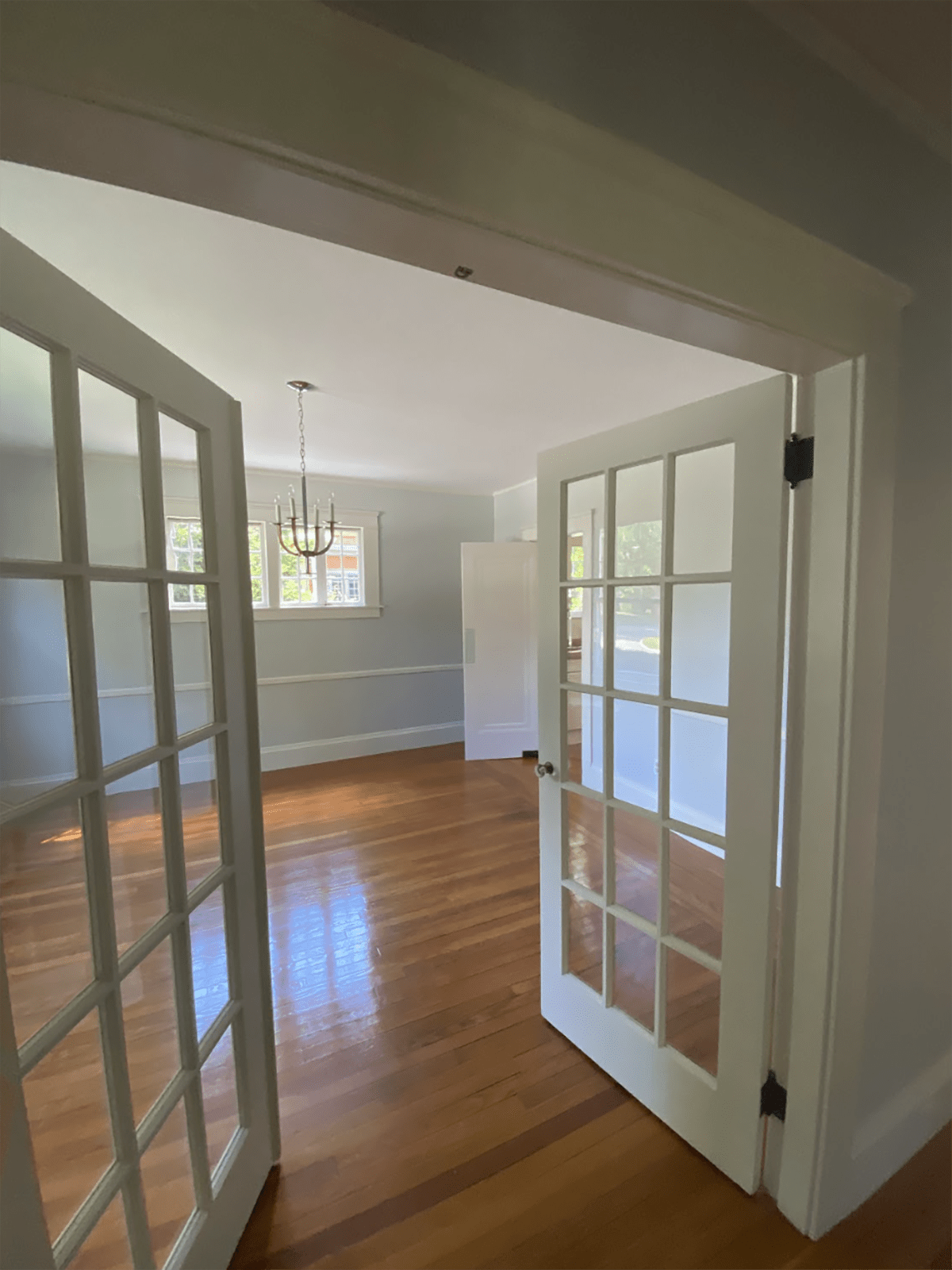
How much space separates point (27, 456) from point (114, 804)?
56cm

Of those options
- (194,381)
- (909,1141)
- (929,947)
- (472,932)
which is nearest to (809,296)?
(194,381)

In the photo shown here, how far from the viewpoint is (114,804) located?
2.96 feet

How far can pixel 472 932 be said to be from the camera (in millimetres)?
2340

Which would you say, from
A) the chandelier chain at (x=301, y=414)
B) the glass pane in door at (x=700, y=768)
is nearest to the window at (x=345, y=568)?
the chandelier chain at (x=301, y=414)

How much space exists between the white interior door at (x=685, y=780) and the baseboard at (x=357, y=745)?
2.70 meters

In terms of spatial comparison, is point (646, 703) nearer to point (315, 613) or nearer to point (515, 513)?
point (315, 613)

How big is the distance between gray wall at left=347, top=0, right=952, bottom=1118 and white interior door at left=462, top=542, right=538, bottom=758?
3.50m

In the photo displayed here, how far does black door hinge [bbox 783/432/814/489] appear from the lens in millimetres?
1092

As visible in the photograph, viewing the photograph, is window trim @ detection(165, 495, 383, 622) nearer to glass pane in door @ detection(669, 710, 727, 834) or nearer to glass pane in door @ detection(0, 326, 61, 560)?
glass pane in door @ detection(669, 710, 727, 834)

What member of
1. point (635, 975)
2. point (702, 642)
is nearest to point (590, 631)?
point (702, 642)

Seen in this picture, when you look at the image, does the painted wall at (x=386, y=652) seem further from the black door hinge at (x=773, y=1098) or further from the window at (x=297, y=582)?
Answer: the black door hinge at (x=773, y=1098)

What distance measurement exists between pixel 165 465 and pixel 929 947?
6.90 feet

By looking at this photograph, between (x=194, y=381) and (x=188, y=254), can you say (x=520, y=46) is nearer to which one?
(x=194, y=381)

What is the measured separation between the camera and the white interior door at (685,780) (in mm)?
1184
